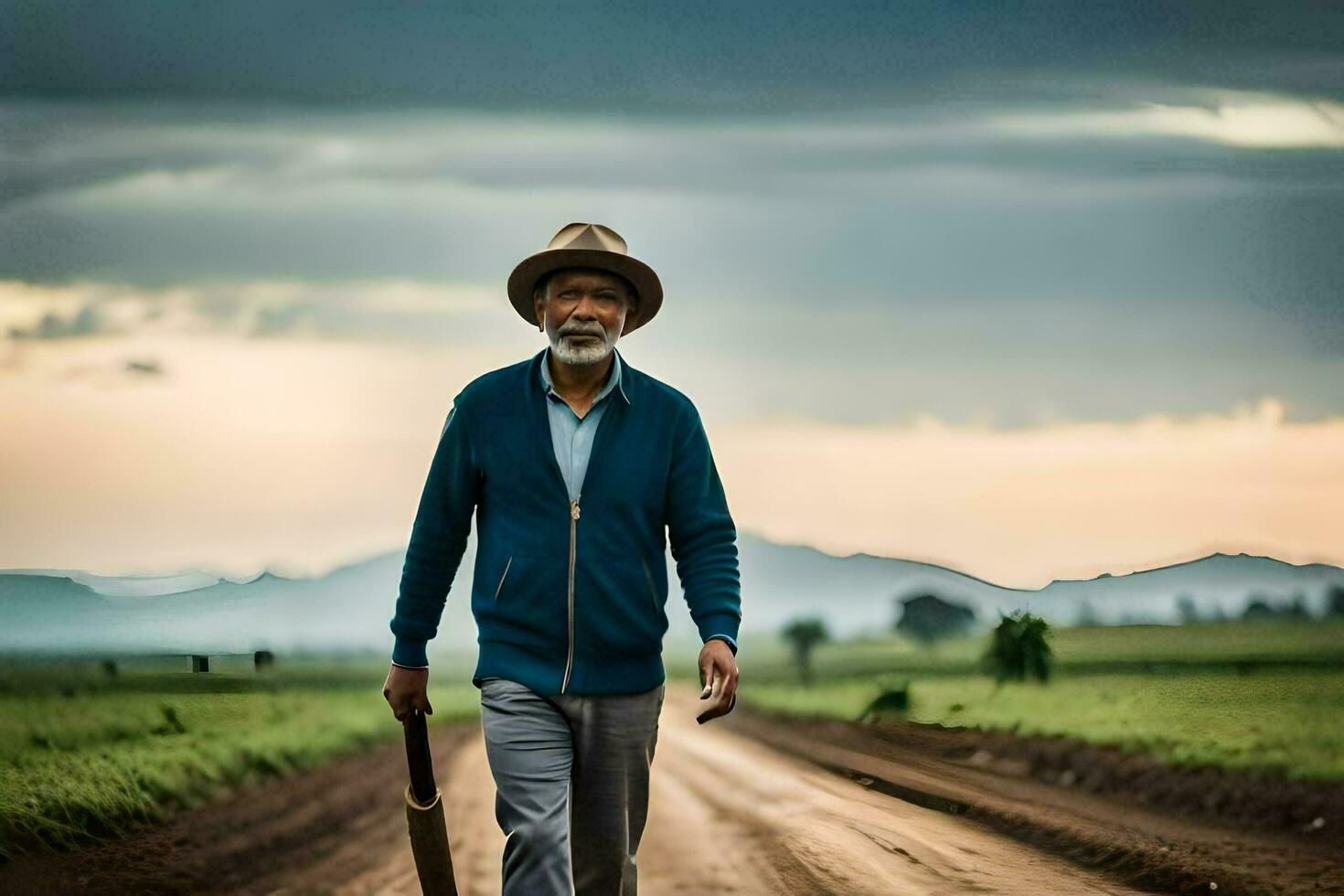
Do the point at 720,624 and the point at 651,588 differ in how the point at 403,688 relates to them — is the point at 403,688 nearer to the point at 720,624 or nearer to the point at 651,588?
the point at 651,588

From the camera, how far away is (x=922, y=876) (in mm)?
9117

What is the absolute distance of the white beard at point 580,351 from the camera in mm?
5395

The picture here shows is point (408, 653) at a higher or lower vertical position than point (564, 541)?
lower

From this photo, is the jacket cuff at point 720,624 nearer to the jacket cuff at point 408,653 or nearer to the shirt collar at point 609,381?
the shirt collar at point 609,381

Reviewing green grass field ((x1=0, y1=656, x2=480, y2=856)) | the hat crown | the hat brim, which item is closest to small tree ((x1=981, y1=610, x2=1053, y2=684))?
green grass field ((x1=0, y1=656, x2=480, y2=856))

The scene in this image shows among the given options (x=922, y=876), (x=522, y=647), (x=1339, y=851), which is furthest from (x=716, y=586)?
(x=1339, y=851)

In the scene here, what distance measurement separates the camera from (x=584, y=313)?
5.45 m

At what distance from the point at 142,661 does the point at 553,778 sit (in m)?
7.09

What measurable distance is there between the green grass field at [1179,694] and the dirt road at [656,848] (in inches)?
73.9

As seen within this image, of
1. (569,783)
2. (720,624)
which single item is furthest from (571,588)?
(569,783)

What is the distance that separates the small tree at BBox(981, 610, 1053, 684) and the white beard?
9.72 m

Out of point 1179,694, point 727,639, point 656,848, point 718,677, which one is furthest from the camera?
point 1179,694

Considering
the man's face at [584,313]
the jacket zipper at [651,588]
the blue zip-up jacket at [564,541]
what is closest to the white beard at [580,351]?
the man's face at [584,313]

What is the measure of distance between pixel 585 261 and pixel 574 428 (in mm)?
534
